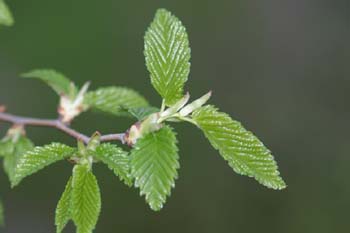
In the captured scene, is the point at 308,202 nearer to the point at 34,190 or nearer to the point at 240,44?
the point at 240,44

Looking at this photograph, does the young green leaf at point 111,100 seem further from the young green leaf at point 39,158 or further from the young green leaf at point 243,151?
the young green leaf at point 243,151

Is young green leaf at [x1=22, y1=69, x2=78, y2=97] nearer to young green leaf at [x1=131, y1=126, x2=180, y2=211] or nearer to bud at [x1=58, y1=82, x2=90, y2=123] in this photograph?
bud at [x1=58, y1=82, x2=90, y2=123]

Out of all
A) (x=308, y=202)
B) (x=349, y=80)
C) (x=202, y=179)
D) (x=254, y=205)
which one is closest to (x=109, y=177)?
(x=202, y=179)

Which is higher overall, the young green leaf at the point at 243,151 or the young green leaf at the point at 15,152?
the young green leaf at the point at 243,151

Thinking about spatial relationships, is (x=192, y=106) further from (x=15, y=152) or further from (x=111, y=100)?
(x=15, y=152)

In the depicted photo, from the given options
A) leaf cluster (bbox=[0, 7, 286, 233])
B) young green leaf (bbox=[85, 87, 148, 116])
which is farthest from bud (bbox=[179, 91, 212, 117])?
young green leaf (bbox=[85, 87, 148, 116])

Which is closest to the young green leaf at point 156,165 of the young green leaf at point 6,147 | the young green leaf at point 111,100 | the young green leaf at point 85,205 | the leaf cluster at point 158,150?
the leaf cluster at point 158,150
